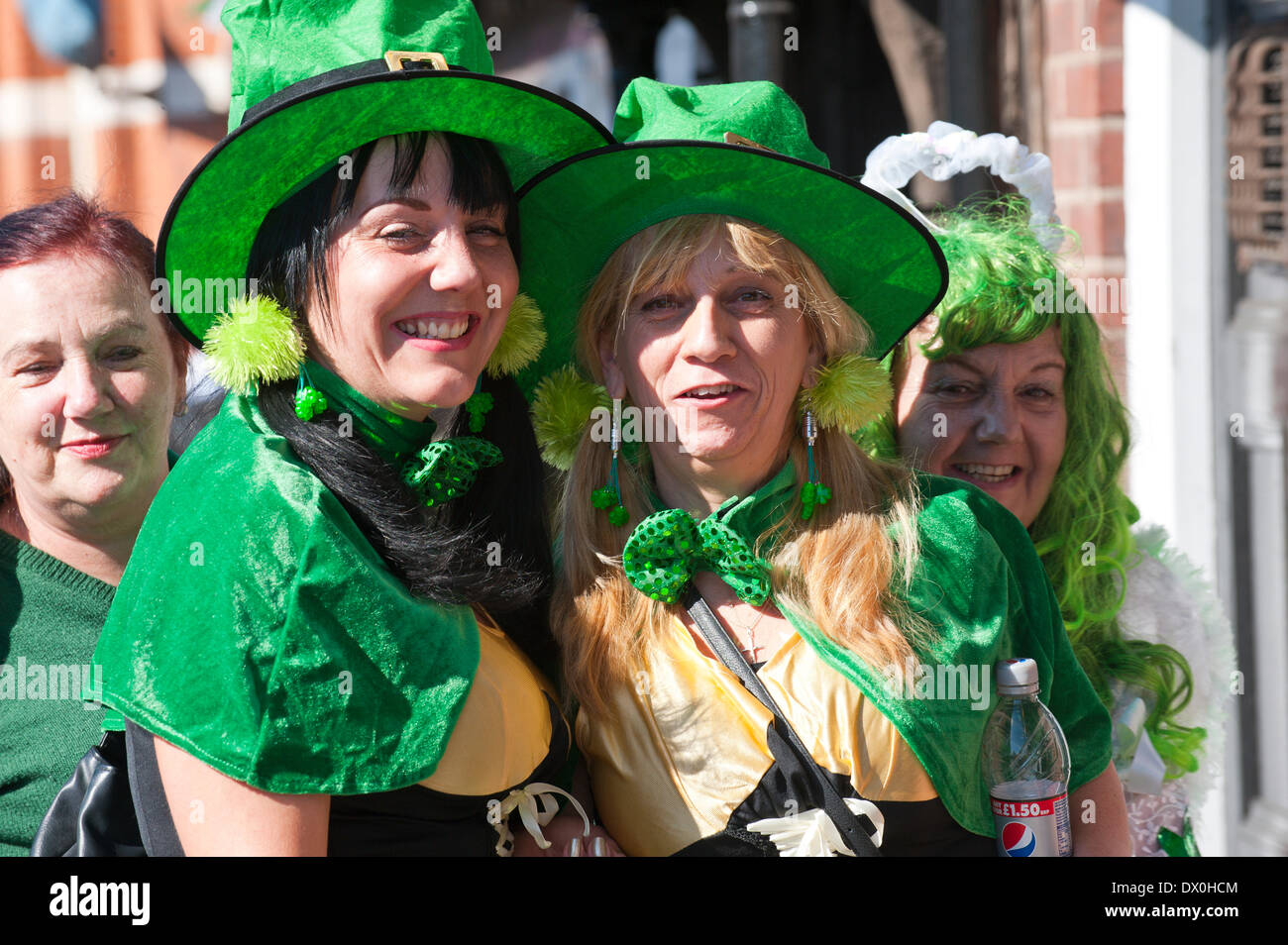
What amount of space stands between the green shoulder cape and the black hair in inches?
15.8

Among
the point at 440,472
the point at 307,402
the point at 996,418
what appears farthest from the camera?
the point at 996,418

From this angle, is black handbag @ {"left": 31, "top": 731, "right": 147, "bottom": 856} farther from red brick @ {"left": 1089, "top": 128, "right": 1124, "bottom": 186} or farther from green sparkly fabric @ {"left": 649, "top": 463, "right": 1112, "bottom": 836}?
red brick @ {"left": 1089, "top": 128, "right": 1124, "bottom": 186}

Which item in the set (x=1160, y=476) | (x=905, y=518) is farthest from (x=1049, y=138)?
(x=905, y=518)

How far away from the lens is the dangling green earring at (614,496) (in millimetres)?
Answer: 2342

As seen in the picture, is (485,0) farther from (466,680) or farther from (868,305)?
(466,680)

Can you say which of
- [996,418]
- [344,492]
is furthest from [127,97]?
[344,492]

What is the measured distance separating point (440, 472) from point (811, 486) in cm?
67

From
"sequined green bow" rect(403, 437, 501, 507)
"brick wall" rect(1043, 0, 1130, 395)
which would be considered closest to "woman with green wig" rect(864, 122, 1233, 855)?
"sequined green bow" rect(403, 437, 501, 507)

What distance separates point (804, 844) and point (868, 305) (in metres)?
1.05

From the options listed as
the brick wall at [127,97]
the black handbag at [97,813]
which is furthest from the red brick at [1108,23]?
the brick wall at [127,97]

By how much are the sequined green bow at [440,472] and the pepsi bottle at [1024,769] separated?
959mm

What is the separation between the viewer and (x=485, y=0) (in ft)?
27.2

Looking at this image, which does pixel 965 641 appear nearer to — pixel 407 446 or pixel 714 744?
pixel 714 744

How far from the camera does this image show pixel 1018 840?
6.70ft
